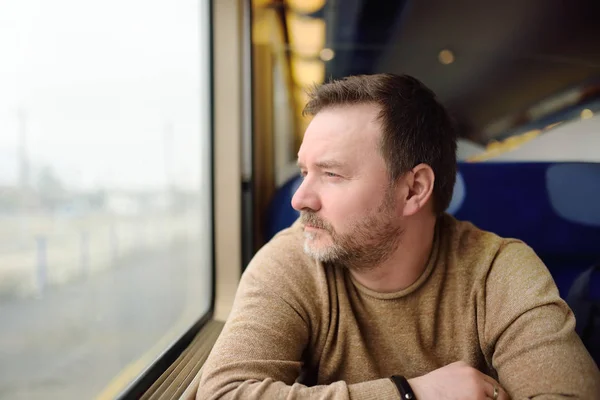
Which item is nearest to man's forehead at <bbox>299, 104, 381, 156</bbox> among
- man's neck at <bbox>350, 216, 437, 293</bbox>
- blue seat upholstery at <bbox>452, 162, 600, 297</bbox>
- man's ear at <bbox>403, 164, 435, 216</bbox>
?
man's ear at <bbox>403, 164, 435, 216</bbox>

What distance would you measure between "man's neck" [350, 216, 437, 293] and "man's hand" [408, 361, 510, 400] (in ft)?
0.84

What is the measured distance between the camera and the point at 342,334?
3.65 ft

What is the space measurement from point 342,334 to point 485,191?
923 millimetres

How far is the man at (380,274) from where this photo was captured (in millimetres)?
1051

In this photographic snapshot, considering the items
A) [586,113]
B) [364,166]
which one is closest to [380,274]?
[364,166]

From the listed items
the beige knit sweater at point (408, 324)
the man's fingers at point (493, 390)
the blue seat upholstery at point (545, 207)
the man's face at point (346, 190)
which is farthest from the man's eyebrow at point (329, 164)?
the blue seat upholstery at point (545, 207)

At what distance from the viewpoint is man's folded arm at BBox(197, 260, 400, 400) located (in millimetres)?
906

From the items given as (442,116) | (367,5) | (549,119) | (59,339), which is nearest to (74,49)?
(59,339)

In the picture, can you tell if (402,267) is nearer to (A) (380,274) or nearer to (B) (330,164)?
(A) (380,274)

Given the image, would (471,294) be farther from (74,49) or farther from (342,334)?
(74,49)

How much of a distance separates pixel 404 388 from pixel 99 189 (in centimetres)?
95

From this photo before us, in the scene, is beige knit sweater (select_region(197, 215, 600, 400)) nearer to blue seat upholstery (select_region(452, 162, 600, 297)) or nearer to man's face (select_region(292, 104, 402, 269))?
man's face (select_region(292, 104, 402, 269))

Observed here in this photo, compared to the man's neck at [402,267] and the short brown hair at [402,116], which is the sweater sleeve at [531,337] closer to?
the man's neck at [402,267]

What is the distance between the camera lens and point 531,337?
0.99 meters
